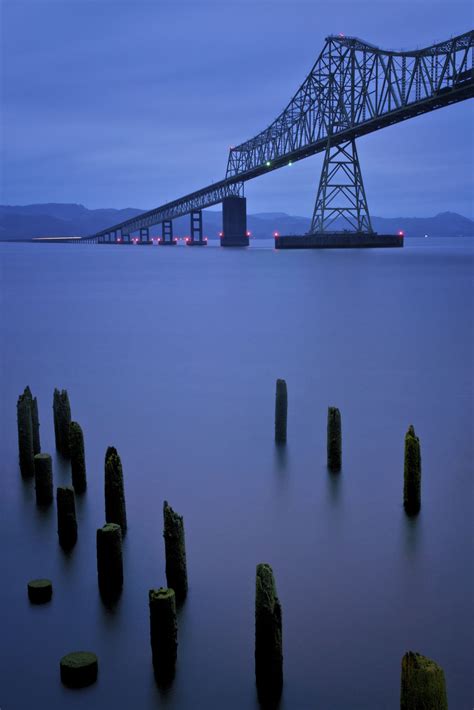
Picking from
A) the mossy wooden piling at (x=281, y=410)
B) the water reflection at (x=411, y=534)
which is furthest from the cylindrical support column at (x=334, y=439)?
the water reflection at (x=411, y=534)

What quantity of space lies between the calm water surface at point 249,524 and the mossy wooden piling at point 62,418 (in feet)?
0.73

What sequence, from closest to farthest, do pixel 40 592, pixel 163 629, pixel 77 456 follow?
pixel 163 629, pixel 40 592, pixel 77 456

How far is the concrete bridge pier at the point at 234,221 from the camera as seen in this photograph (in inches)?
3718

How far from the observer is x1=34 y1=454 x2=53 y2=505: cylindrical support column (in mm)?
6358

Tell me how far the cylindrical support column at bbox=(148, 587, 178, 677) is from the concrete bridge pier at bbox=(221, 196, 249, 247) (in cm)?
9144

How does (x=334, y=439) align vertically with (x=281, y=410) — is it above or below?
below

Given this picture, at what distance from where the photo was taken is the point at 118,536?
4.80 m

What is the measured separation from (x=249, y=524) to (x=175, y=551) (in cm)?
194

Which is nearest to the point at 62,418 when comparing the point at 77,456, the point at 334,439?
the point at 77,456

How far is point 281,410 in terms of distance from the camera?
853 centimetres

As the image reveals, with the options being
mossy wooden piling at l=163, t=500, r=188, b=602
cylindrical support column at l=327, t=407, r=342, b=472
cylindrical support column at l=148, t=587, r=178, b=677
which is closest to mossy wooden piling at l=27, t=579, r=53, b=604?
mossy wooden piling at l=163, t=500, r=188, b=602

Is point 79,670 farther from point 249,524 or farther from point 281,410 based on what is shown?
point 281,410

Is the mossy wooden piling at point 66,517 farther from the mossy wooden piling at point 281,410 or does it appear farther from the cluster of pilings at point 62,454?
the mossy wooden piling at point 281,410

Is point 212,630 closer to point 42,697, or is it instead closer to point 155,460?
point 42,697
